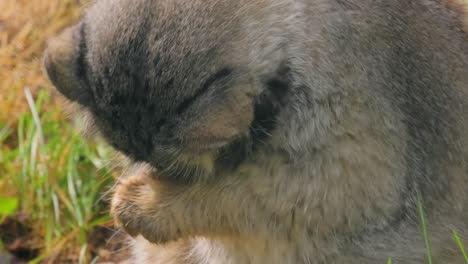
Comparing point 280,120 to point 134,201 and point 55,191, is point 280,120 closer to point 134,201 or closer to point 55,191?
point 134,201

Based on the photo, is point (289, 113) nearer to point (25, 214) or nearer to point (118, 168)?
point (118, 168)

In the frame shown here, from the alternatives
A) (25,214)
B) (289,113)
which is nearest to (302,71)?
(289,113)

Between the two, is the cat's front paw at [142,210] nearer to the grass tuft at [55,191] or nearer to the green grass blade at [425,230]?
the green grass blade at [425,230]

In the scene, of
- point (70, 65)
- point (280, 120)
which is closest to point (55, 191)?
point (70, 65)

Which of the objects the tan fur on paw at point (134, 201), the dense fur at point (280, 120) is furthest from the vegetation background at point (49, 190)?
the dense fur at point (280, 120)

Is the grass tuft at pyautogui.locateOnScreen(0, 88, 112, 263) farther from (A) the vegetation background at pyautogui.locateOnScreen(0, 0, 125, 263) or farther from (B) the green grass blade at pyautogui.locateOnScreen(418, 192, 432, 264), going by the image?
(B) the green grass blade at pyautogui.locateOnScreen(418, 192, 432, 264)

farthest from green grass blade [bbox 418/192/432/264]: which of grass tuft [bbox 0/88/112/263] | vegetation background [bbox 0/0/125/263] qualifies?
grass tuft [bbox 0/88/112/263]
